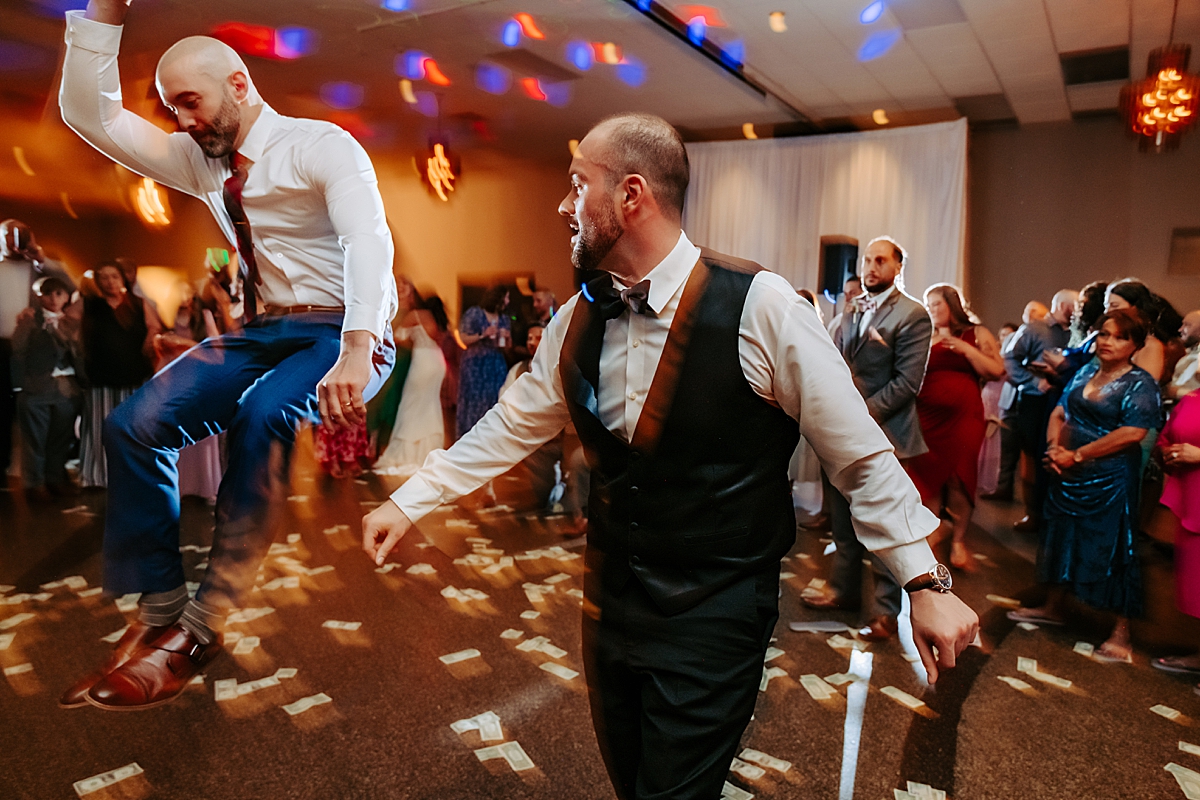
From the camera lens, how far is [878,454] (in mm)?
1128

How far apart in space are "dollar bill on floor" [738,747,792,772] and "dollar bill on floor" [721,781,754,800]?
150 millimetres

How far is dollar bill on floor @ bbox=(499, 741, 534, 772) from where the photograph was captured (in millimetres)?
2205

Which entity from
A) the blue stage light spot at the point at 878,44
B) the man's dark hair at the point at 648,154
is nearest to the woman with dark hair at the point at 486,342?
the man's dark hair at the point at 648,154

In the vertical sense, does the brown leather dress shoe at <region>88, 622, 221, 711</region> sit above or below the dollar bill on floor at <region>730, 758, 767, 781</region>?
above

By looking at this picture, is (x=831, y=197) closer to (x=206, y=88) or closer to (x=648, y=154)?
(x=648, y=154)

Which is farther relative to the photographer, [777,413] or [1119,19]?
[1119,19]

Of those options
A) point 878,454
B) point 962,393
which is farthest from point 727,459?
point 962,393

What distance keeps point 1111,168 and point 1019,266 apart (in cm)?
105

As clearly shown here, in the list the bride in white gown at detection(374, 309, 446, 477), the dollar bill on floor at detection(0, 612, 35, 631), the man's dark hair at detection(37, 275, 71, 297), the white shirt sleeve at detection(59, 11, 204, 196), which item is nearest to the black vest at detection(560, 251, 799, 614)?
the bride in white gown at detection(374, 309, 446, 477)

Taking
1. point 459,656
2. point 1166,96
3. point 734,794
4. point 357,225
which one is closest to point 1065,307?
point 1166,96

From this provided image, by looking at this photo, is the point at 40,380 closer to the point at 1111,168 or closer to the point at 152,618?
the point at 152,618

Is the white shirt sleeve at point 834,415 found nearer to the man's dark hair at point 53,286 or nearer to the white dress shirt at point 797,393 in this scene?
the white dress shirt at point 797,393

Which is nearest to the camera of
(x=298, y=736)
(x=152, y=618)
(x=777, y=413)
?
(x=152, y=618)

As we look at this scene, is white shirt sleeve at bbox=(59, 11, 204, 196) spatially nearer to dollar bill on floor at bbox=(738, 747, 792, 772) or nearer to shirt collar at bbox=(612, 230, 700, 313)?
shirt collar at bbox=(612, 230, 700, 313)
